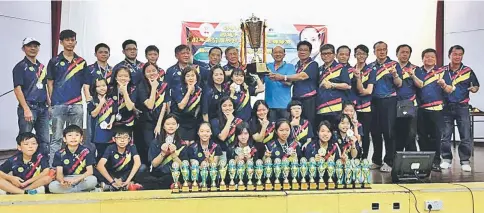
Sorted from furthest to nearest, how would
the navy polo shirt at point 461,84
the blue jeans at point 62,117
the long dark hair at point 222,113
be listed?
the navy polo shirt at point 461,84 < the blue jeans at point 62,117 < the long dark hair at point 222,113

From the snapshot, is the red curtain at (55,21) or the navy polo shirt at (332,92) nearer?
the navy polo shirt at (332,92)

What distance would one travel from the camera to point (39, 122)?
4.57 metres

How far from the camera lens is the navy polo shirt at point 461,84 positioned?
509 cm

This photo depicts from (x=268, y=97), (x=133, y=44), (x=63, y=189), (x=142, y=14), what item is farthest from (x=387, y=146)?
(x=142, y=14)

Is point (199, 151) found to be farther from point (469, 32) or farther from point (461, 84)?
point (469, 32)

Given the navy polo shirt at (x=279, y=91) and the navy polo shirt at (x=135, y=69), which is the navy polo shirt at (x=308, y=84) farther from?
the navy polo shirt at (x=135, y=69)

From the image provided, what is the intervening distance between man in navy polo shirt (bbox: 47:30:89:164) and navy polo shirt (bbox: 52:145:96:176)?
20.9 inches

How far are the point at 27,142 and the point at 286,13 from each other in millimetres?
4918

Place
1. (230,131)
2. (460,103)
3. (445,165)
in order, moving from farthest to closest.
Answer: (445,165), (460,103), (230,131)

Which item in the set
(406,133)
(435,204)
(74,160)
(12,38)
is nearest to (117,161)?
(74,160)

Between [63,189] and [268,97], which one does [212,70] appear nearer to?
[268,97]

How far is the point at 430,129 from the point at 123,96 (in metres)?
3.12

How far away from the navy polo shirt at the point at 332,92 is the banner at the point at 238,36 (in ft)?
8.57

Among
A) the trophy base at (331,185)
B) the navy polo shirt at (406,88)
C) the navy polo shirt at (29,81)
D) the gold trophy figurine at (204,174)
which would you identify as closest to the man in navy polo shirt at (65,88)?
the navy polo shirt at (29,81)
